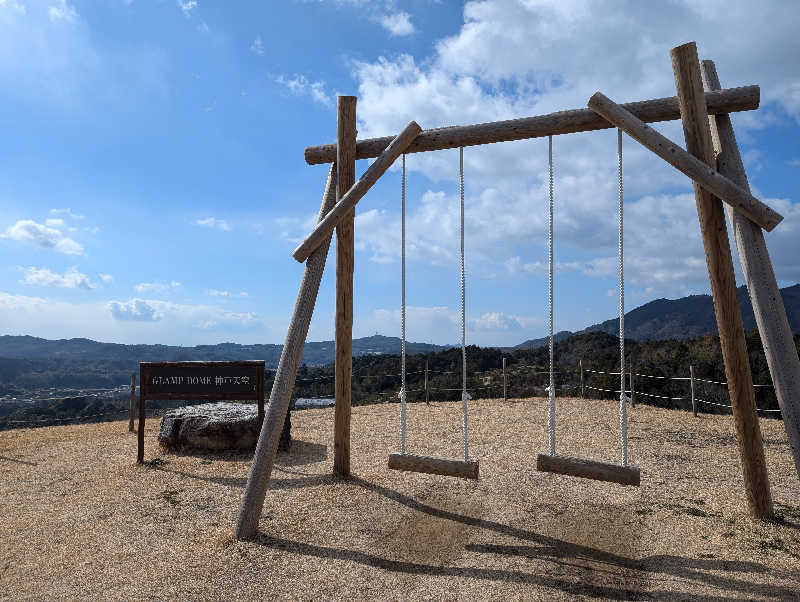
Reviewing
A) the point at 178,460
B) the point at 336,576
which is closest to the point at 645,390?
the point at 178,460

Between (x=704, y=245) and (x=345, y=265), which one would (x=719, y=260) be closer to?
(x=704, y=245)

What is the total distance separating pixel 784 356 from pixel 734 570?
1.39 metres

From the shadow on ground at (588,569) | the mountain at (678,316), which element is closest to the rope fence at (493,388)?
the shadow on ground at (588,569)

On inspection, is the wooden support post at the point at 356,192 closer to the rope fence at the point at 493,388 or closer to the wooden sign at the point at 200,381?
the wooden sign at the point at 200,381

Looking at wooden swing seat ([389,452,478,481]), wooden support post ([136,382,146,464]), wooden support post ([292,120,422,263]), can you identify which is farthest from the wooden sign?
wooden swing seat ([389,452,478,481])

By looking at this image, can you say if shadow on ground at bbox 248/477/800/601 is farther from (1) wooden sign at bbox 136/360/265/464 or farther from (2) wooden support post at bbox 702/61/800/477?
(1) wooden sign at bbox 136/360/265/464

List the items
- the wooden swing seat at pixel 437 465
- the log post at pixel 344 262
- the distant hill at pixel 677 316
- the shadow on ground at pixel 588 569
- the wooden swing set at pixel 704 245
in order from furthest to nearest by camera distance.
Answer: the distant hill at pixel 677 316 < the log post at pixel 344 262 < the wooden swing seat at pixel 437 465 < the wooden swing set at pixel 704 245 < the shadow on ground at pixel 588 569

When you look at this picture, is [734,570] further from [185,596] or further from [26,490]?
[26,490]

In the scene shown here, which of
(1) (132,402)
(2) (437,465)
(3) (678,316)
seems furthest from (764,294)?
(3) (678,316)

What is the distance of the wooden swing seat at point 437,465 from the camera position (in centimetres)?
394

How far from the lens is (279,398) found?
4.17 meters

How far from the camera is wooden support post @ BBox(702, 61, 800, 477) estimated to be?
351 cm

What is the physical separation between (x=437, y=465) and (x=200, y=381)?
3580mm

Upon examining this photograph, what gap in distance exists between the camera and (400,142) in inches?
184
